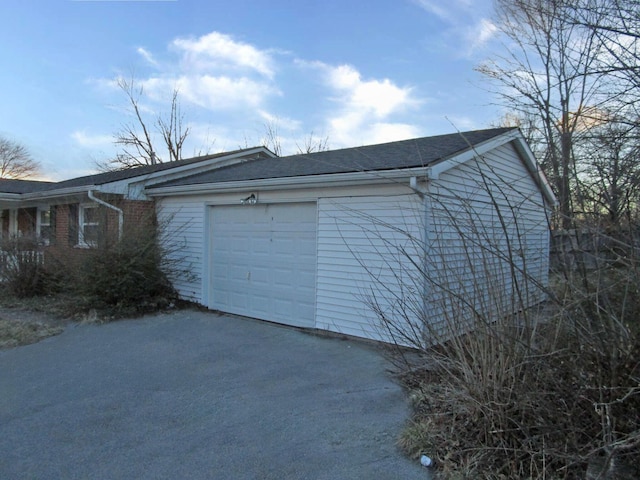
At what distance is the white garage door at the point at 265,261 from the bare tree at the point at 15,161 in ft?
133

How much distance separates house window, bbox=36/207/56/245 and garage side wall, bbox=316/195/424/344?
9117 mm

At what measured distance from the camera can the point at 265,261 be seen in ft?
27.0

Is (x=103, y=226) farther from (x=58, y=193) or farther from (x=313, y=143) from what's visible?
(x=313, y=143)

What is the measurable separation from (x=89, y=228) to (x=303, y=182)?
5909 millimetres

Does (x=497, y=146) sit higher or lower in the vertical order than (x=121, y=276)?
higher

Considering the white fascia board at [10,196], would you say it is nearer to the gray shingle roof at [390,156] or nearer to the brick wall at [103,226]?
the brick wall at [103,226]

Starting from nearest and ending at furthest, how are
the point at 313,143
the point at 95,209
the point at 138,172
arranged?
the point at 95,209, the point at 138,172, the point at 313,143

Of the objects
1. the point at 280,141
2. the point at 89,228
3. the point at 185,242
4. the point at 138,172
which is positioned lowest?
the point at 185,242

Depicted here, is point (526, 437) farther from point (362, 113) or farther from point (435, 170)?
point (362, 113)

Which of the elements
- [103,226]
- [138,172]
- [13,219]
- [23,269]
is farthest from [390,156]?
[13,219]

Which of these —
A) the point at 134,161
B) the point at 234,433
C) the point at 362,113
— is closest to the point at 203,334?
the point at 234,433

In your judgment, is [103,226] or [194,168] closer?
[103,226]

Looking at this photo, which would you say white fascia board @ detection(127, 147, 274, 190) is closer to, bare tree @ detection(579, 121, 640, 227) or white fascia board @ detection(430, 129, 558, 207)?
white fascia board @ detection(430, 129, 558, 207)

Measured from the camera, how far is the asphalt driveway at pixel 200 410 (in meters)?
3.22
